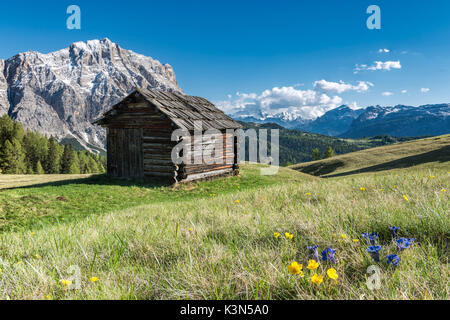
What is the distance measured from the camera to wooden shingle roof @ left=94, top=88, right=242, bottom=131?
55.3 ft

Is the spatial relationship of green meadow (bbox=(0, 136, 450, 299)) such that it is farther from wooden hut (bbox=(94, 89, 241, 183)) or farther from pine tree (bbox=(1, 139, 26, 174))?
pine tree (bbox=(1, 139, 26, 174))

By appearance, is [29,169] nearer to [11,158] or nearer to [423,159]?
[11,158]

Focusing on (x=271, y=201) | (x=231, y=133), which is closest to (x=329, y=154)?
(x=231, y=133)

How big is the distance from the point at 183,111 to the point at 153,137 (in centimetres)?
307

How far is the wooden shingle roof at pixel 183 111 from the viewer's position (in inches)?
664

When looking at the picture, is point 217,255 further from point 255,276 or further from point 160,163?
point 160,163

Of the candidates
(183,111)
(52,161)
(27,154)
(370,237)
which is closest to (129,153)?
(183,111)

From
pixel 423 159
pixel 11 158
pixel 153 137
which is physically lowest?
pixel 423 159

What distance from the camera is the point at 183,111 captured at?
18547 millimetres

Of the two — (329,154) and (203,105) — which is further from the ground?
(203,105)

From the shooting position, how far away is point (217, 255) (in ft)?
6.18

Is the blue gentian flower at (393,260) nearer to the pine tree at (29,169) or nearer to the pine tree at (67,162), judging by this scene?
the pine tree at (29,169)

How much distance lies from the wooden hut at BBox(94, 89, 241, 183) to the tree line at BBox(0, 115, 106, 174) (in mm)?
47979
